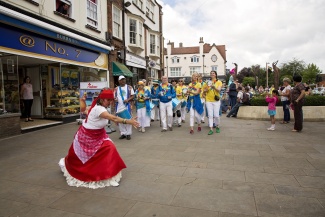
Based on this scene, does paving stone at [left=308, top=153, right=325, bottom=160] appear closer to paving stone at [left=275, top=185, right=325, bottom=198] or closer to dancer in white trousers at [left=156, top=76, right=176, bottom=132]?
paving stone at [left=275, top=185, right=325, bottom=198]

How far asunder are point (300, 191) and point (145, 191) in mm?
2257

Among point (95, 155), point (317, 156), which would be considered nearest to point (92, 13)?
point (95, 155)

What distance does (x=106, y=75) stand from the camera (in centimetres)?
1469

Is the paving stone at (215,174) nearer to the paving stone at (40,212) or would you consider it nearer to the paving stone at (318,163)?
the paving stone at (318,163)

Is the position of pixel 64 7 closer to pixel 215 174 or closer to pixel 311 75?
pixel 215 174

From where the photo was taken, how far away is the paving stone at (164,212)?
2842 mm

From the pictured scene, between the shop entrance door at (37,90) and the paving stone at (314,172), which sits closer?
the paving stone at (314,172)

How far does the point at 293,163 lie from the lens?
463 cm

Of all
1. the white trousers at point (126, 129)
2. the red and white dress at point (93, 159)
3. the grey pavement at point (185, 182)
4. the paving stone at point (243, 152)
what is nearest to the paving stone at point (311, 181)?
the grey pavement at point (185, 182)

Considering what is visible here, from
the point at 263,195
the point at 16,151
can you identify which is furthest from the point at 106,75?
the point at 263,195

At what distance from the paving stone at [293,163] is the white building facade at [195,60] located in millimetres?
52120

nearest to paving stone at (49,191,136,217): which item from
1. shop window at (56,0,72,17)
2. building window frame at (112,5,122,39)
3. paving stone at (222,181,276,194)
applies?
paving stone at (222,181,276,194)

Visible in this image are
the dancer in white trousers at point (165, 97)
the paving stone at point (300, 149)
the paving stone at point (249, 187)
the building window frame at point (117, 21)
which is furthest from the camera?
the building window frame at point (117, 21)

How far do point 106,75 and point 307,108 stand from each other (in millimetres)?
10975
